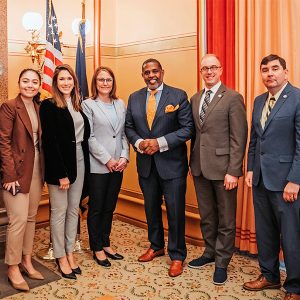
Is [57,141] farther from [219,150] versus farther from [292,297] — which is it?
[292,297]

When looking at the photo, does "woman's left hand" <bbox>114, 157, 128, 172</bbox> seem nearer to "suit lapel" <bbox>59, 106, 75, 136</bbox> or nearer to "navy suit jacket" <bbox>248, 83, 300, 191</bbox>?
"suit lapel" <bbox>59, 106, 75, 136</bbox>

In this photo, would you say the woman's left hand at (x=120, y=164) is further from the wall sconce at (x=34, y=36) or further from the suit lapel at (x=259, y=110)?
the wall sconce at (x=34, y=36)

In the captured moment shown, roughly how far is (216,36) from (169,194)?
1436 mm

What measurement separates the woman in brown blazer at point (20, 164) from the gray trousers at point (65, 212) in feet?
0.47

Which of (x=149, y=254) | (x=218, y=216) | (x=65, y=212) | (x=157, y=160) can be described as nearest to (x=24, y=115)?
(x=65, y=212)

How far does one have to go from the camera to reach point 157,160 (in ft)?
10.4

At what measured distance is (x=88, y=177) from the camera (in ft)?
10.4

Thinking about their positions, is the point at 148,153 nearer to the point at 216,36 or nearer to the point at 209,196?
the point at 209,196

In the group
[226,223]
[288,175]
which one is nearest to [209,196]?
[226,223]

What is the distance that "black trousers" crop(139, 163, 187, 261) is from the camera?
319 centimetres

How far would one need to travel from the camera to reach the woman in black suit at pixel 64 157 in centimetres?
287

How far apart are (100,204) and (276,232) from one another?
1369 mm

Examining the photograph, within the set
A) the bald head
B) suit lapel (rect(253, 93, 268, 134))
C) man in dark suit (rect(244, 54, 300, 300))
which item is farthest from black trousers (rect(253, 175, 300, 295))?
the bald head

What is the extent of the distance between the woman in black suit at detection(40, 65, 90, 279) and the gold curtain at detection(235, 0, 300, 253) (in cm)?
138
